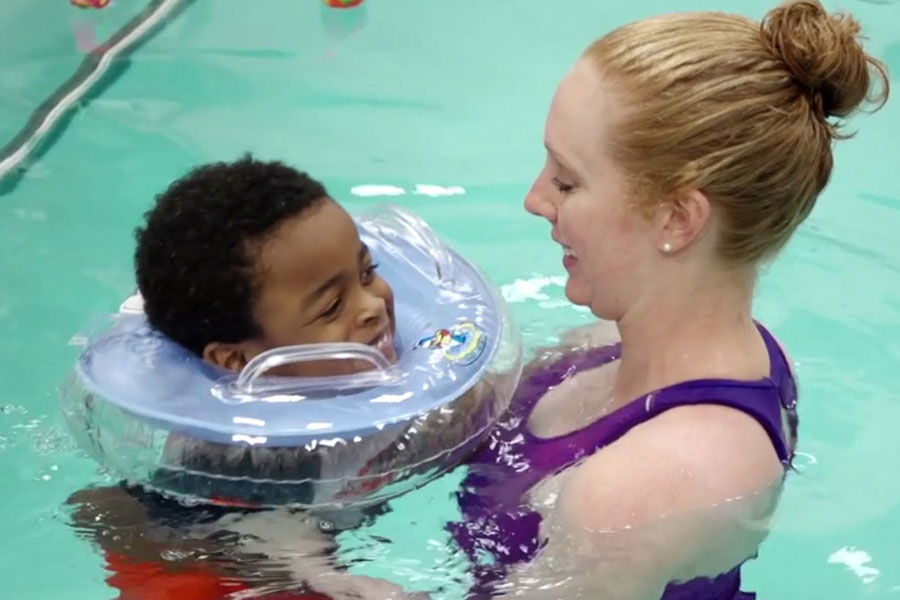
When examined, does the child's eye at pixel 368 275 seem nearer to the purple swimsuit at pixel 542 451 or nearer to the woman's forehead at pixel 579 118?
the purple swimsuit at pixel 542 451

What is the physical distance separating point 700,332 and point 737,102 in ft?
1.25

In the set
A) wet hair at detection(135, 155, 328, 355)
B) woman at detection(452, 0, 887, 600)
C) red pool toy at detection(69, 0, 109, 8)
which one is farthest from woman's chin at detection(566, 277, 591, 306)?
red pool toy at detection(69, 0, 109, 8)

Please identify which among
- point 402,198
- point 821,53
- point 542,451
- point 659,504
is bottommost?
point 402,198

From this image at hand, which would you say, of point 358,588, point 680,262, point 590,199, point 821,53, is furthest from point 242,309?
point 821,53

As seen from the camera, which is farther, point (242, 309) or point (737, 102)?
point (242, 309)

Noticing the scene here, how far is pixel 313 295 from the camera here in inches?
84.0

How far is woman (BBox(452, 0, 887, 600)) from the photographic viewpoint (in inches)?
69.8

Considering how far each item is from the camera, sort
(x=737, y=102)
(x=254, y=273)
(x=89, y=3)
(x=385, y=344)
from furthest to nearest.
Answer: (x=89, y=3), (x=385, y=344), (x=254, y=273), (x=737, y=102)

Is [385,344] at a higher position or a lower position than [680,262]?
lower

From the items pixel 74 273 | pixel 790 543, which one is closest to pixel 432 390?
pixel 790 543

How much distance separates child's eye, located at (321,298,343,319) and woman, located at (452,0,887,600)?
15.9 inches

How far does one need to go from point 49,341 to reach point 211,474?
1487 mm

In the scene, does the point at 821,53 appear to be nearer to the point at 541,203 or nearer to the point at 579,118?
the point at 579,118

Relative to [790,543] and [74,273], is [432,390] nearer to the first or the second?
[790,543]
